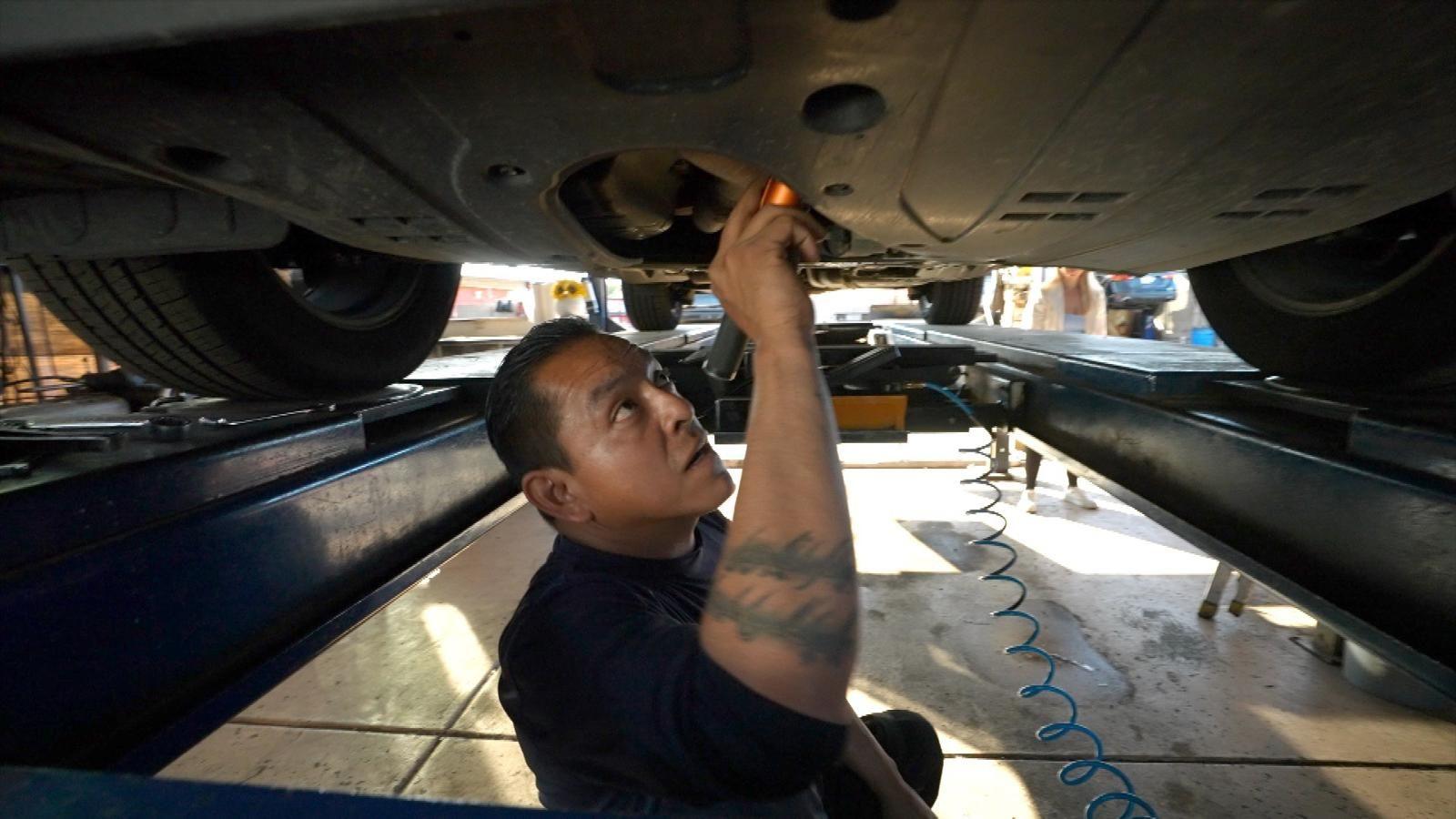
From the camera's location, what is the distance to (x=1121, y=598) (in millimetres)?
2256

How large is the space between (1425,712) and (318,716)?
2755 mm

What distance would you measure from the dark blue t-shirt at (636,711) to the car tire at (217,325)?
887mm

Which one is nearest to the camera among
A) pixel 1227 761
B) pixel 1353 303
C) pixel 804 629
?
pixel 804 629

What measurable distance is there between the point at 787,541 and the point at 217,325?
3.99 ft

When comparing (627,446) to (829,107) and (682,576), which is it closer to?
(682,576)

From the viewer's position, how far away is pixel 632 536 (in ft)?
2.67

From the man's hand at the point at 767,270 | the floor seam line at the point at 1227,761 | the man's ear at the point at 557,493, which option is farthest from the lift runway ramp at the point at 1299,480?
the man's ear at the point at 557,493

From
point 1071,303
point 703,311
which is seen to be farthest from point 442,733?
point 703,311

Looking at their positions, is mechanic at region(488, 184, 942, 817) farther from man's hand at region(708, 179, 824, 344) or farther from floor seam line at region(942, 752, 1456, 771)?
floor seam line at region(942, 752, 1456, 771)

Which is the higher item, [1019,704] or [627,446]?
[627,446]

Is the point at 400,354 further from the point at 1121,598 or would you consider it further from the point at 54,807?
the point at 1121,598

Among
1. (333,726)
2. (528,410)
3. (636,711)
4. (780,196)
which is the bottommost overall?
(333,726)

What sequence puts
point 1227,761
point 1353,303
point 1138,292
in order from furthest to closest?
point 1138,292
point 1227,761
point 1353,303

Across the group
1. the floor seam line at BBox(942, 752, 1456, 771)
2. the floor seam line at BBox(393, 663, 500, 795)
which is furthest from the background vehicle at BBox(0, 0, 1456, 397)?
the floor seam line at BBox(393, 663, 500, 795)
